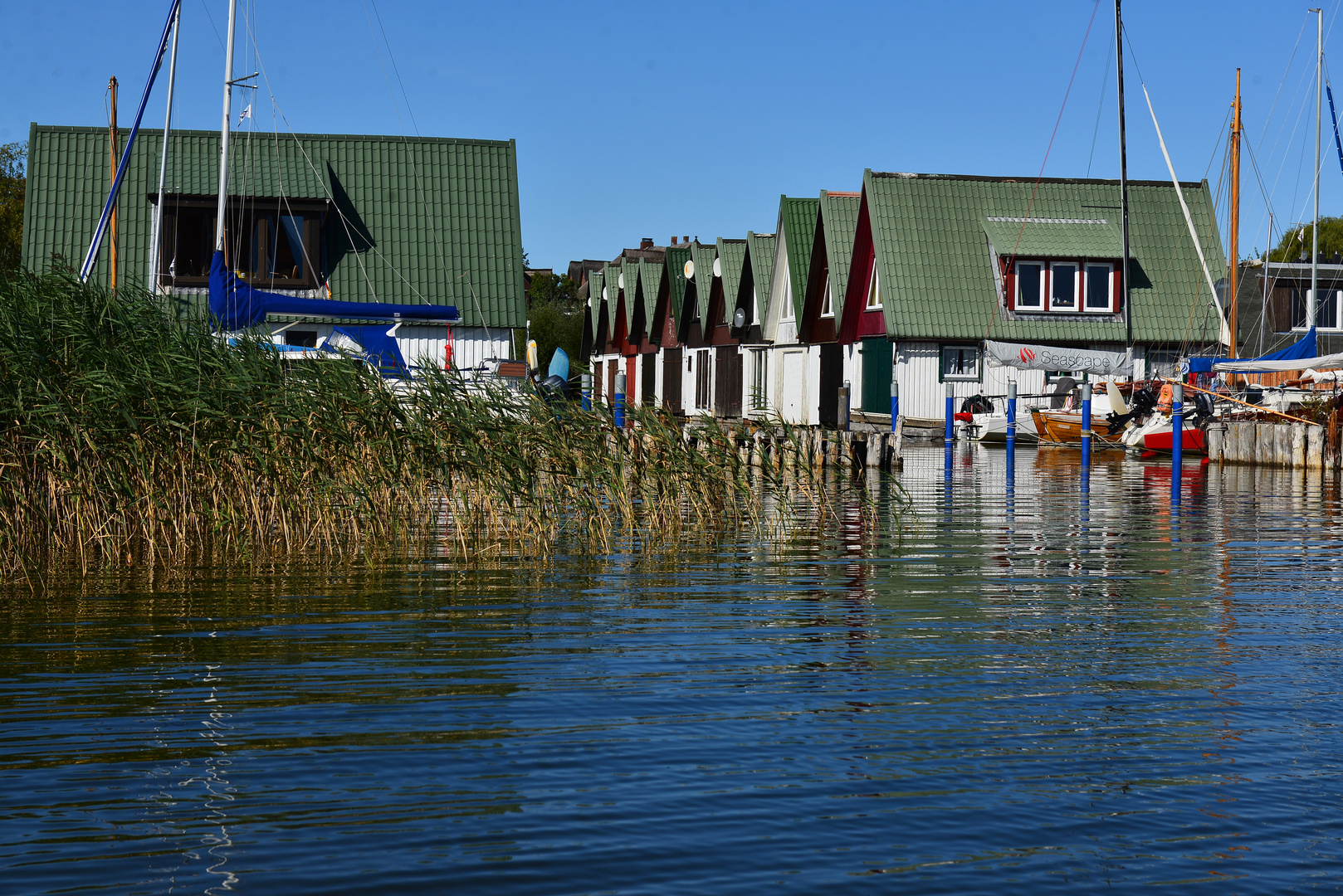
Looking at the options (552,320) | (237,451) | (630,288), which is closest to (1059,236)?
(630,288)

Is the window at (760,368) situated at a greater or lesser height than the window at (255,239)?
lesser

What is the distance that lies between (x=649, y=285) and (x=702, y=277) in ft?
22.3

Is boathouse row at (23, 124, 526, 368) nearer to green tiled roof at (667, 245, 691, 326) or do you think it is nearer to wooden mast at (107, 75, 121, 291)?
wooden mast at (107, 75, 121, 291)

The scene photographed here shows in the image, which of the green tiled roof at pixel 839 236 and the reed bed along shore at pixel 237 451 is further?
the green tiled roof at pixel 839 236

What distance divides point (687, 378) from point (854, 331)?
14614mm

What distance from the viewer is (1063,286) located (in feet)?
128

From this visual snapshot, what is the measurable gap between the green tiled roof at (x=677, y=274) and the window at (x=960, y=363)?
1701cm

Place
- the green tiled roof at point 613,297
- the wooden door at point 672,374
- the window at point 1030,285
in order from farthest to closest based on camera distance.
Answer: the green tiled roof at point 613,297 → the wooden door at point 672,374 → the window at point 1030,285

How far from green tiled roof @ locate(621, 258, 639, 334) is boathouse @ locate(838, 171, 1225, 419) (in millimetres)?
21275

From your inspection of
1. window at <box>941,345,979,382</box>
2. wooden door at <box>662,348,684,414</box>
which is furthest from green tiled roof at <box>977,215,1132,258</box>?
wooden door at <box>662,348,684,414</box>

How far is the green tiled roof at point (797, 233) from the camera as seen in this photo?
4378 centimetres

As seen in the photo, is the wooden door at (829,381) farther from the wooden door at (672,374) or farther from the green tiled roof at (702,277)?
the wooden door at (672,374)

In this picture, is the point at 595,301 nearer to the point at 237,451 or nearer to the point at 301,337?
the point at 301,337

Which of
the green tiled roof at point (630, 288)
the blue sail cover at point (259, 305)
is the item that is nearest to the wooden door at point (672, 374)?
the green tiled roof at point (630, 288)
